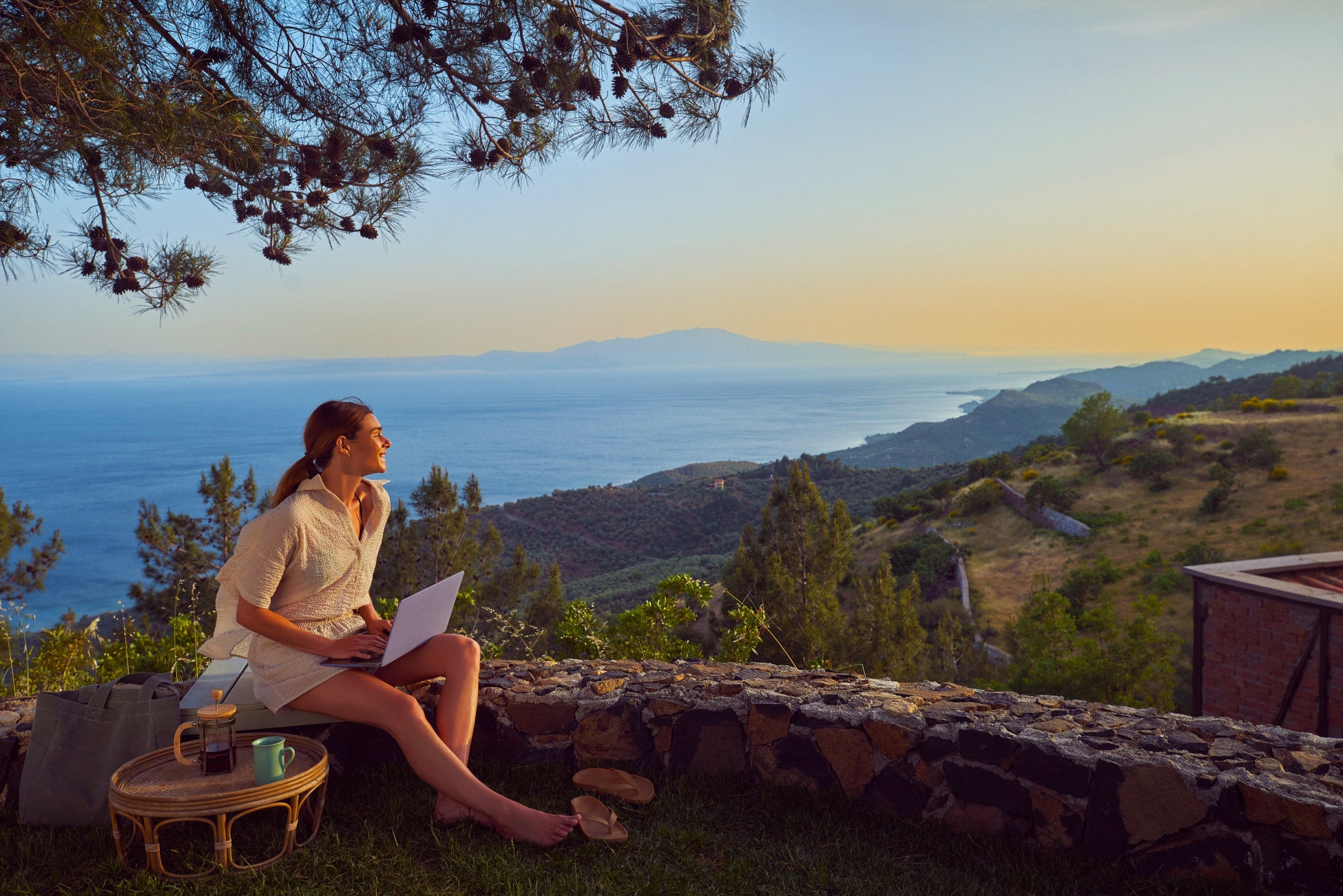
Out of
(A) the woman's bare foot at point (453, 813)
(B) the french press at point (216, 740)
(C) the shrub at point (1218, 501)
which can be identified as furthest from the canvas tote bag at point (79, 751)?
(C) the shrub at point (1218, 501)

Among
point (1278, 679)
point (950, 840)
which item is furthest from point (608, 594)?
point (950, 840)

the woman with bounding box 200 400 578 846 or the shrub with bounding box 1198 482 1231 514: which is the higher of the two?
the woman with bounding box 200 400 578 846

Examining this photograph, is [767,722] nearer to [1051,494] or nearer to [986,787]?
[986,787]

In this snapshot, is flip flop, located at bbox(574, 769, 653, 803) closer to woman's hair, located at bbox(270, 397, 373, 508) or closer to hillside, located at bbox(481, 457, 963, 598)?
woman's hair, located at bbox(270, 397, 373, 508)

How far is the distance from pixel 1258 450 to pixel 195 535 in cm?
2568

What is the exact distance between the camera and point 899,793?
2.23 meters

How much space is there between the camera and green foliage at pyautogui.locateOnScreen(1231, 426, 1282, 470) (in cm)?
2128

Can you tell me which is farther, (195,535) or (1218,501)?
(1218,501)

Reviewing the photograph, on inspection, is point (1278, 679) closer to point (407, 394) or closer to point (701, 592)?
point (701, 592)

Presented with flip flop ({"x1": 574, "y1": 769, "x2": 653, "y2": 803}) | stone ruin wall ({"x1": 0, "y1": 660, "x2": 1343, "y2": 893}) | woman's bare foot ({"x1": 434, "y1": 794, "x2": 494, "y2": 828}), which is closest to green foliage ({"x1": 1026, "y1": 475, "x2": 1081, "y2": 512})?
stone ruin wall ({"x1": 0, "y1": 660, "x2": 1343, "y2": 893})

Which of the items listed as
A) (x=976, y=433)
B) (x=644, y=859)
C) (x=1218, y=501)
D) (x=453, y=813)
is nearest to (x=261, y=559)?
(x=453, y=813)

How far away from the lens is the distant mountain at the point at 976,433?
4903 centimetres

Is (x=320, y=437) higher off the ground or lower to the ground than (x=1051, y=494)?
higher

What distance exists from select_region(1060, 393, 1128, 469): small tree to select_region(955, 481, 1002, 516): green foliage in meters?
3.64
